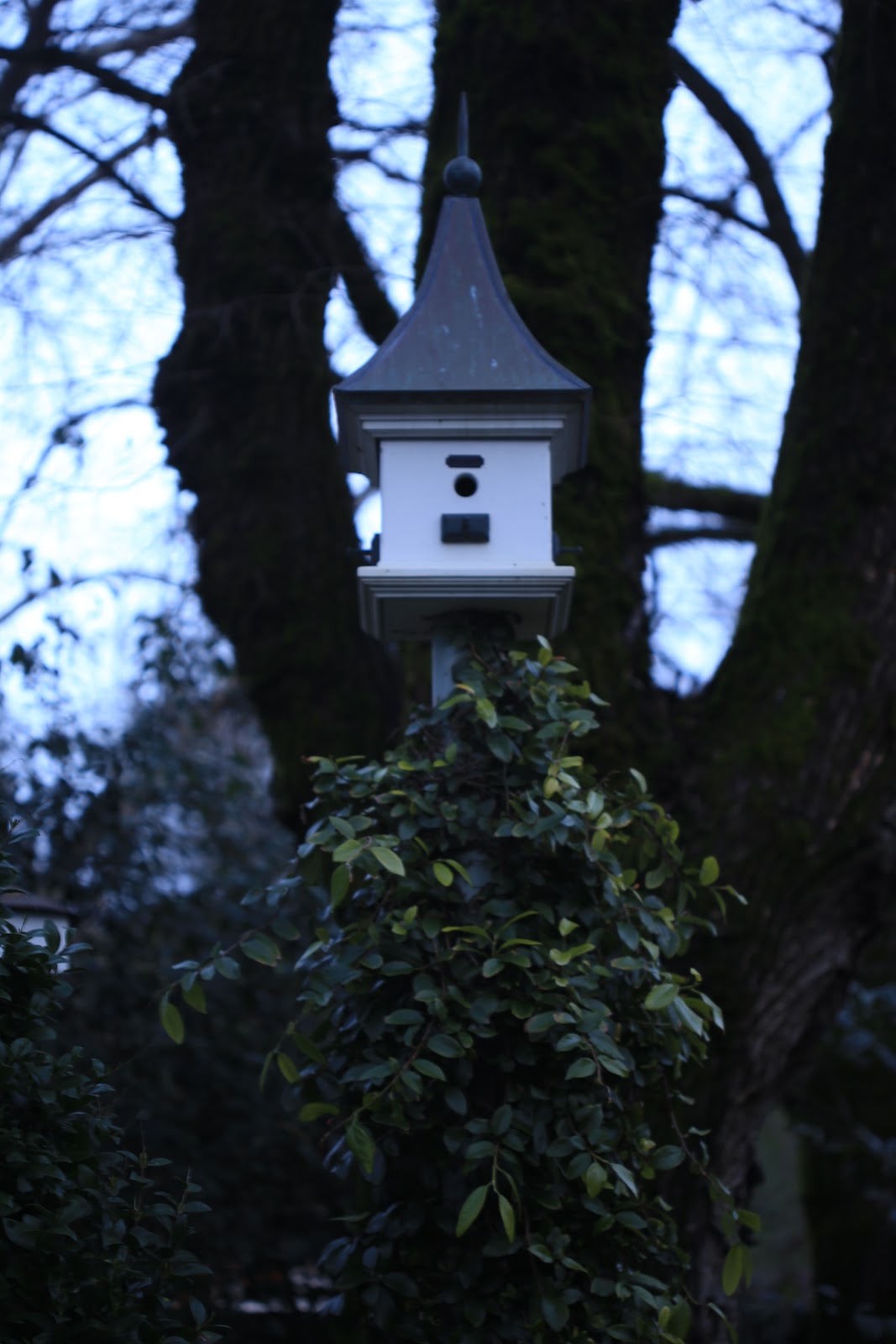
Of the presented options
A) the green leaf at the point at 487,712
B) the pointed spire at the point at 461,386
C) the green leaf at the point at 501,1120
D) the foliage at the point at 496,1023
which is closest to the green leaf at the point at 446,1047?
the foliage at the point at 496,1023

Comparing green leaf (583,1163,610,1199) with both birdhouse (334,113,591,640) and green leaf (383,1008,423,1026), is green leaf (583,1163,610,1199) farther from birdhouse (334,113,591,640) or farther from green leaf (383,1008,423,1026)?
birdhouse (334,113,591,640)

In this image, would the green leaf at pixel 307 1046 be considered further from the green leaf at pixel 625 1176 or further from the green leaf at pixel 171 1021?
Answer: the green leaf at pixel 625 1176

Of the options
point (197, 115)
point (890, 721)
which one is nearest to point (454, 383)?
point (890, 721)

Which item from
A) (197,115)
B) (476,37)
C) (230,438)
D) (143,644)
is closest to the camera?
(476,37)

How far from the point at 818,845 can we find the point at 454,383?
1512 mm

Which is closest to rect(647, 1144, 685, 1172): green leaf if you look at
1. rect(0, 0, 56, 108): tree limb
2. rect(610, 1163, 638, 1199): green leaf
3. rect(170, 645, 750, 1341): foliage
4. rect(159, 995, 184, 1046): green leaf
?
rect(170, 645, 750, 1341): foliage

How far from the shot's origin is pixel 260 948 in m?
2.15

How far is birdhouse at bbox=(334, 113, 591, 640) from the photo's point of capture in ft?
7.97

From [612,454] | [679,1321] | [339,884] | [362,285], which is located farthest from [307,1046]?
[362,285]

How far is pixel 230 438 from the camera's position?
13.1 ft

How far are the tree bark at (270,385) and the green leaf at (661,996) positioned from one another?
65.6 inches

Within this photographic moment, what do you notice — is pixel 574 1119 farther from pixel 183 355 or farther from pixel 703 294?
pixel 703 294

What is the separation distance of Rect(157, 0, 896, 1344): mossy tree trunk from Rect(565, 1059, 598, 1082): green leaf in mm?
1074

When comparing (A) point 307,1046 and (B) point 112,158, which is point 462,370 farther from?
(B) point 112,158
